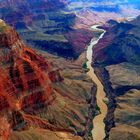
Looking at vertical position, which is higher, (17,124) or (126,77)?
(17,124)

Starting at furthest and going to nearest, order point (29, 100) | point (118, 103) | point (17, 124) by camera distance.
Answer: point (118, 103)
point (29, 100)
point (17, 124)

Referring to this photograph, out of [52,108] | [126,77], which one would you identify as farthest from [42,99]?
[126,77]

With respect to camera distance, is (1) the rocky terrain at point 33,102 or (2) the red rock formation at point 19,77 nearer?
(1) the rocky terrain at point 33,102

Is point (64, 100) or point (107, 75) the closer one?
point (64, 100)

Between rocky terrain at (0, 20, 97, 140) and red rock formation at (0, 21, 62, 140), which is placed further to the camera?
red rock formation at (0, 21, 62, 140)

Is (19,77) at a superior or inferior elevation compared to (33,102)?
superior

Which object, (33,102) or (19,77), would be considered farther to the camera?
(33,102)

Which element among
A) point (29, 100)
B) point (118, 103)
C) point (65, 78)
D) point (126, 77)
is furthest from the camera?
point (126, 77)

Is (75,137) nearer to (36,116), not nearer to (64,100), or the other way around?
(36,116)
